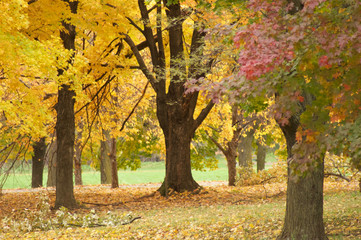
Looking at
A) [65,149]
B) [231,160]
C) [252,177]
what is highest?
[65,149]

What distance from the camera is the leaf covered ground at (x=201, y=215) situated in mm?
7211

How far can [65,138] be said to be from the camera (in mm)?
12867

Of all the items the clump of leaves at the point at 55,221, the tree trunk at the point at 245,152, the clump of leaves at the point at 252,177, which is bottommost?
the clump of leaves at the point at 55,221

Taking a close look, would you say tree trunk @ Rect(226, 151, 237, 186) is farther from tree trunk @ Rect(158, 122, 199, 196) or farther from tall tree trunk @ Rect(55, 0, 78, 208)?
tall tree trunk @ Rect(55, 0, 78, 208)

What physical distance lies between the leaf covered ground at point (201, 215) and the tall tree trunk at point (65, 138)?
694 millimetres

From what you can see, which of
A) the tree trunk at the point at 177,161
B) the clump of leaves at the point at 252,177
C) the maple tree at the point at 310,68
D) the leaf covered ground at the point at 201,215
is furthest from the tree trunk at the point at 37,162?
the maple tree at the point at 310,68

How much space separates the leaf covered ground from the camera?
23.7 ft

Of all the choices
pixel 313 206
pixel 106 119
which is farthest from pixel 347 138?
pixel 106 119

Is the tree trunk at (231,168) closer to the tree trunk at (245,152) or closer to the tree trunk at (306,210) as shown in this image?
the tree trunk at (245,152)

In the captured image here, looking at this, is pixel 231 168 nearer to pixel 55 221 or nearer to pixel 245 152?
pixel 245 152

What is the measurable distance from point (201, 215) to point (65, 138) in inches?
206

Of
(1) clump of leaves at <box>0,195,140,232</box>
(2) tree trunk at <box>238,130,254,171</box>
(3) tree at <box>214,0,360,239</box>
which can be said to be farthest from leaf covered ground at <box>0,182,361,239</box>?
(2) tree trunk at <box>238,130,254,171</box>

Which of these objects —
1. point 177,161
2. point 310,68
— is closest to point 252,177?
point 177,161

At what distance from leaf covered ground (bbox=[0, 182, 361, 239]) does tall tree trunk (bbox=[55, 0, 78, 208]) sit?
69 cm
